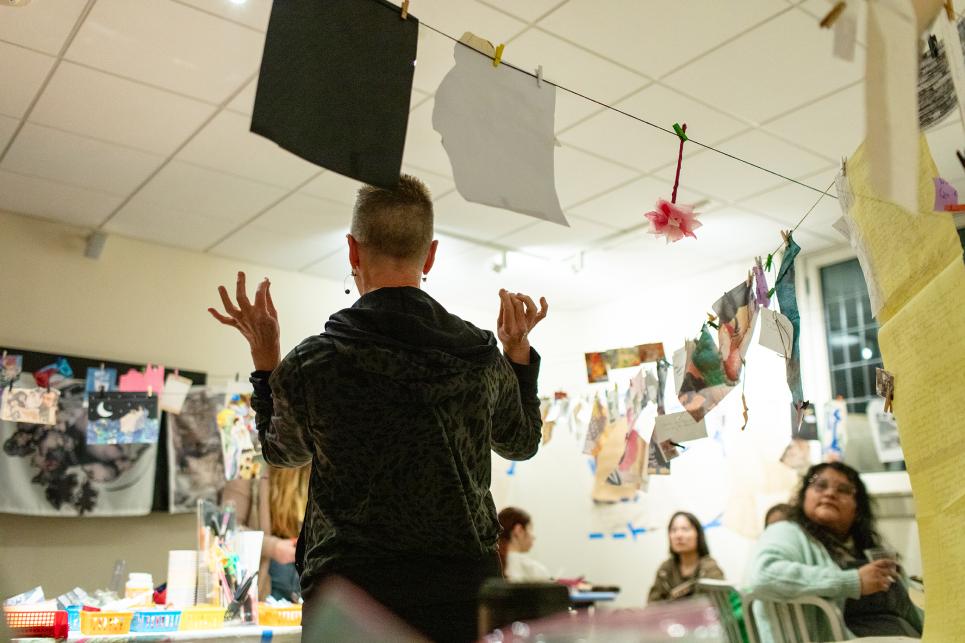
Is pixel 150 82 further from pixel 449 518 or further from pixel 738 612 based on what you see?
pixel 738 612

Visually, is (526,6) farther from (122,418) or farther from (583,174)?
(122,418)

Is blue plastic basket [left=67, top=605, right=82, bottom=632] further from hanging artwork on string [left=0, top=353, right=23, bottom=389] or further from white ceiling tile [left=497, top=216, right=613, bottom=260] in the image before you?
white ceiling tile [left=497, top=216, right=613, bottom=260]

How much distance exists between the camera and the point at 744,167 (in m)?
3.56

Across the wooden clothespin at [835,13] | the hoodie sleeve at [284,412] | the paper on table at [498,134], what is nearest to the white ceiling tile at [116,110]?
the paper on table at [498,134]

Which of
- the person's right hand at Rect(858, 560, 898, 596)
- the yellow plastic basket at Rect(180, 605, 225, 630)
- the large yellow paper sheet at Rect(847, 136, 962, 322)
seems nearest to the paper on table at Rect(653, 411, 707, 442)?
the person's right hand at Rect(858, 560, 898, 596)

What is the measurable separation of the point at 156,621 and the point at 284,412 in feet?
4.62

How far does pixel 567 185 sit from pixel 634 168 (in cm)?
33

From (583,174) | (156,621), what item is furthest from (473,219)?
(156,621)

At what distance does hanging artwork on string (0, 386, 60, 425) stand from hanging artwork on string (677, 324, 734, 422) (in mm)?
A: 3008

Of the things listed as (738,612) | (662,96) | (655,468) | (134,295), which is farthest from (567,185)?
(134,295)

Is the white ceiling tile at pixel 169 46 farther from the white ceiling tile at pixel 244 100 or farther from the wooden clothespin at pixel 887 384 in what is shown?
the wooden clothespin at pixel 887 384

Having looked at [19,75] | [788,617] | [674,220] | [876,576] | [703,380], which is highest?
[19,75]

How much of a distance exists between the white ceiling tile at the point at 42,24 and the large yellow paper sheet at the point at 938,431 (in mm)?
2525

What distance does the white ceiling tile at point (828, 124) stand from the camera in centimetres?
305
